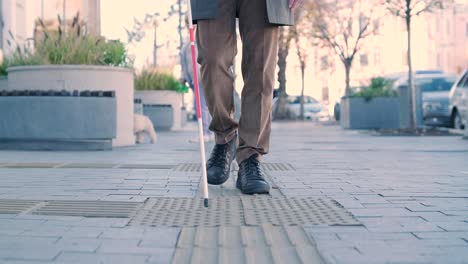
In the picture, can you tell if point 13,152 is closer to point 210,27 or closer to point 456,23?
point 210,27

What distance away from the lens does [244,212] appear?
2.77 m

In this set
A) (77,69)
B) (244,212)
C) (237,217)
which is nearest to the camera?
(237,217)

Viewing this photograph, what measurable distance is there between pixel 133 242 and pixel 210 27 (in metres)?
1.71

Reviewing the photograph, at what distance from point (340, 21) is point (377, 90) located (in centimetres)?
824

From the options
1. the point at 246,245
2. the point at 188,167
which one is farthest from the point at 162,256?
the point at 188,167

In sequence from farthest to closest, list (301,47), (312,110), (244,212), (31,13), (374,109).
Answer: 1. (312,110)
2. (301,47)
3. (31,13)
4. (374,109)
5. (244,212)

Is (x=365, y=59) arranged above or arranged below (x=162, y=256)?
above

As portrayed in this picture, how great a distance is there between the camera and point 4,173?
14.2ft

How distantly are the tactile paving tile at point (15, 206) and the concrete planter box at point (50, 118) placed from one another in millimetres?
3664

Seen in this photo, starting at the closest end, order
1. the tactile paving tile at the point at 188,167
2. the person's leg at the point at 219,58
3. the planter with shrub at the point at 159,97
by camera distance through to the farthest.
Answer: the person's leg at the point at 219,58 < the tactile paving tile at the point at 188,167 < the planter with shrub at the point at 159,97

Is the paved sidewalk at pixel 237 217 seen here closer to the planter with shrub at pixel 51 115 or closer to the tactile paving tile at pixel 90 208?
the tactile paving tile at pixel 90 208

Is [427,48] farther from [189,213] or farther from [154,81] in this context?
[189,213]

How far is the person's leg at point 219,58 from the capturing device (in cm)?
354

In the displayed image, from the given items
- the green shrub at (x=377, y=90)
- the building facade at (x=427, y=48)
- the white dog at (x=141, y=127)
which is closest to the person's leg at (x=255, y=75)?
the white dog at (x=141, y=127)
